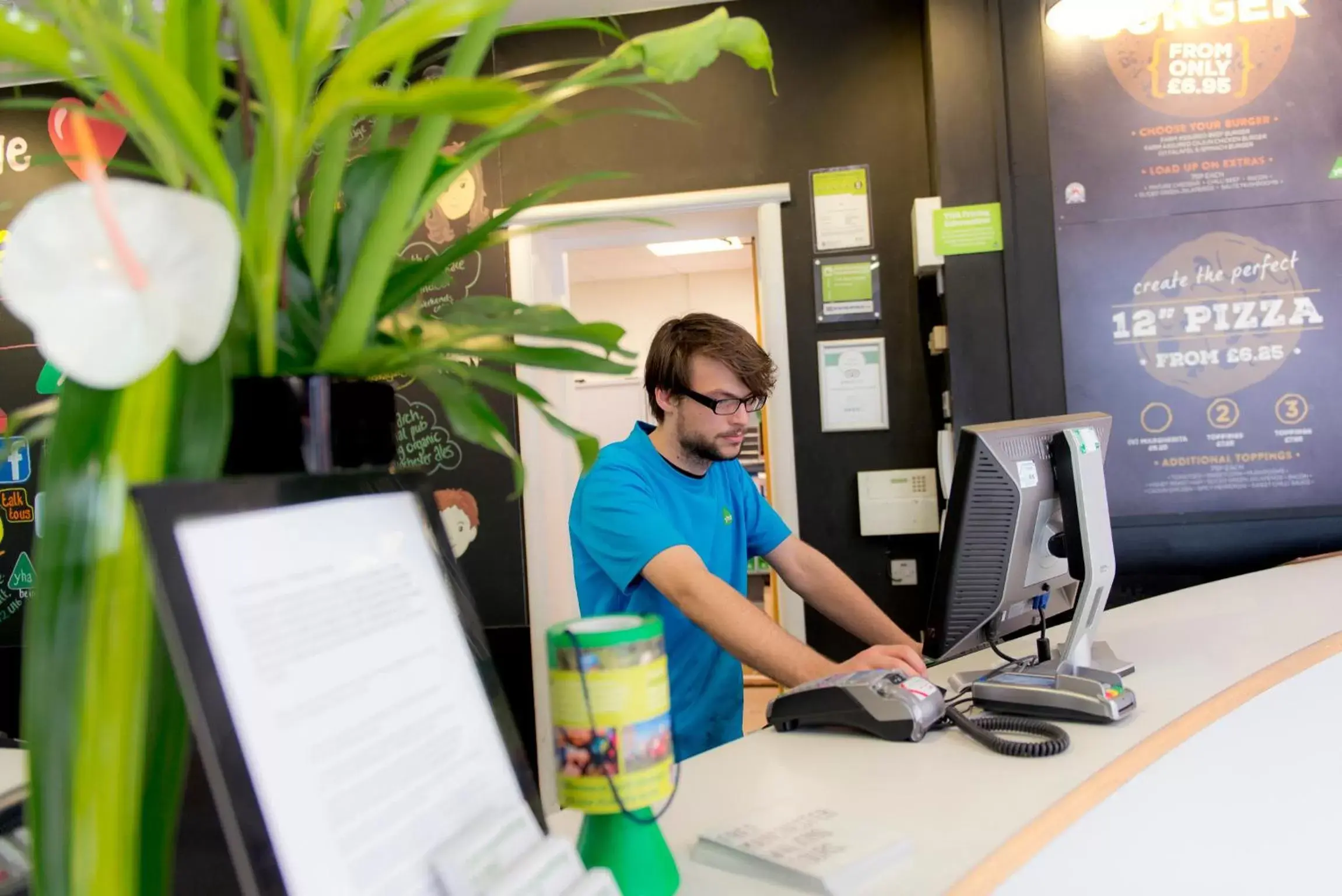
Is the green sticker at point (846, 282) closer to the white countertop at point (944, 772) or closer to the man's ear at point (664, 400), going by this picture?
the man's ear at point (664, 400)

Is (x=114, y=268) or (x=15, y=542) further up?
(x=114, y=268)

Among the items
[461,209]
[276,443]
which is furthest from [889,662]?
[461,209]

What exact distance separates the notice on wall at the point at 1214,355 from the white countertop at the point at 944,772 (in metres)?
0.98

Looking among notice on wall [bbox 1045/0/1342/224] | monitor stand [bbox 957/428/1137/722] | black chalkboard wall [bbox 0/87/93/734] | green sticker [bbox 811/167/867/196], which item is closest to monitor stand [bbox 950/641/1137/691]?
monitor stand [bbox 957/428/1137/722]

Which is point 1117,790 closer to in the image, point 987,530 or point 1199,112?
point 987,530

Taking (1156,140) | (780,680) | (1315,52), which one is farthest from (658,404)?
(1315,52)

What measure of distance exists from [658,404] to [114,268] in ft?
5.35

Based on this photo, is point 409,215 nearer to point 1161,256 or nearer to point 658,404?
point 658,404

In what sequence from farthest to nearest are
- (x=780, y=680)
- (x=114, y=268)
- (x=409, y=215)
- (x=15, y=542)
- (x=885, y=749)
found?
(x=15, y=542) < (x=780, y=680) < (x=885, y=749) < (x=409, y=215) < (x=114, y=268)

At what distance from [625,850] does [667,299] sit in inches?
254

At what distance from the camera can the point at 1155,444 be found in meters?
2.72

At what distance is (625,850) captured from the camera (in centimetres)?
73

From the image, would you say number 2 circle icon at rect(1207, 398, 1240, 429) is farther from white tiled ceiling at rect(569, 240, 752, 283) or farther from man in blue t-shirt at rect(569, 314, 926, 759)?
white tiled ceiling at rect(569, 240, 752, 283)

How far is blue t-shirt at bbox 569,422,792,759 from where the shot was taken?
1.75m
